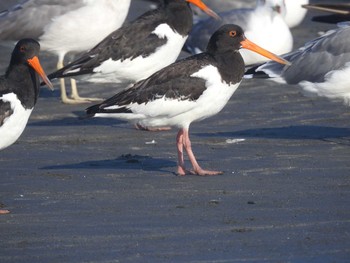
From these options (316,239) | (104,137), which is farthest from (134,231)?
(104,137)

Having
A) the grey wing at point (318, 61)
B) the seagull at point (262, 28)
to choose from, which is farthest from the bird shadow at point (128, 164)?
the seagull at point (262, 28)

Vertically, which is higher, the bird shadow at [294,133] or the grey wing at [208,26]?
the bird shadow at [294,133]

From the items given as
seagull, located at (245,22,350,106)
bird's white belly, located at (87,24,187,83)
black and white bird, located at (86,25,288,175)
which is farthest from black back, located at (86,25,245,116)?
bird's white belly, located at (87,24,187,83)

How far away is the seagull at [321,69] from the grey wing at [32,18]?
145 inches

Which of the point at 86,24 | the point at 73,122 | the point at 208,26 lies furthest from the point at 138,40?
the point at 208,26

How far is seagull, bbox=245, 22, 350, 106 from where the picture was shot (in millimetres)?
11266

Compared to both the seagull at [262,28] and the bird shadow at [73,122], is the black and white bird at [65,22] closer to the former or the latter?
the bird shadow at [73,122]

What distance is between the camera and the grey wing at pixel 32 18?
1438cm

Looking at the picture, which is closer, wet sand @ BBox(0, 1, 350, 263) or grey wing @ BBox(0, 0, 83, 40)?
wet sand @ BBox(0, 1, 350, 263)

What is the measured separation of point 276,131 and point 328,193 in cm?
303

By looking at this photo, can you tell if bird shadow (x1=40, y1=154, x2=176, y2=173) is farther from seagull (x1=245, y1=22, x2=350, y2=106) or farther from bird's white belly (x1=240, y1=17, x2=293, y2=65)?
bird's white belly (x1=240, y1=17, x2=293, y2=65)

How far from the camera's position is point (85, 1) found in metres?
14.2

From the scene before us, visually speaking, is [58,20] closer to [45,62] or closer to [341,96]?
[45,62]

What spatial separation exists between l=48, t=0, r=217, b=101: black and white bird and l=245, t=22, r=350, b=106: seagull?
1184 mm
